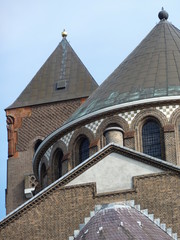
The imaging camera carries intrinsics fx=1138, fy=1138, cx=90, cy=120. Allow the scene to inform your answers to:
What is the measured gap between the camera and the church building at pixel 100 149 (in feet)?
113

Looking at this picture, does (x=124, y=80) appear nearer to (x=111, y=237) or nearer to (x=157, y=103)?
(x=157, y=103)

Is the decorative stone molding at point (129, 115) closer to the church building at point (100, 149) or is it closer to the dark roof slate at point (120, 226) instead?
the church building at point (100, 149)

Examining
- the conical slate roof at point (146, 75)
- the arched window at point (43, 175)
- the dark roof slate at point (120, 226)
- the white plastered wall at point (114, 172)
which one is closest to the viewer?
the dark roof slate at point (120, 226)

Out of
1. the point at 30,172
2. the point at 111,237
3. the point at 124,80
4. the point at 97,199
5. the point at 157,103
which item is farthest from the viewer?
the point at 30,172

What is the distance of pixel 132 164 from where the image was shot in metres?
35.6

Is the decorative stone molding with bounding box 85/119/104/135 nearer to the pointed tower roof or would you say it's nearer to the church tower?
the church tower

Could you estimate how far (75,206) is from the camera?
35.3m

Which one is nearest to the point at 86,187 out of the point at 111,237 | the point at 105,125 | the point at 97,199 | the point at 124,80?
the point at 97,199

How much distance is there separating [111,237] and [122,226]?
707 millimetres

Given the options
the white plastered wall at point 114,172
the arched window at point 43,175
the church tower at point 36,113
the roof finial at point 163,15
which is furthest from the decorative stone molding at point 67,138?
the church tower at point 36,113

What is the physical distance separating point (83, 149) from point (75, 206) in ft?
27.0

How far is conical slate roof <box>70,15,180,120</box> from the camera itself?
140ft

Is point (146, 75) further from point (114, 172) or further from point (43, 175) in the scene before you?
point (114, 172)

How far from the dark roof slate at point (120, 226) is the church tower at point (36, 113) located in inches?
796
